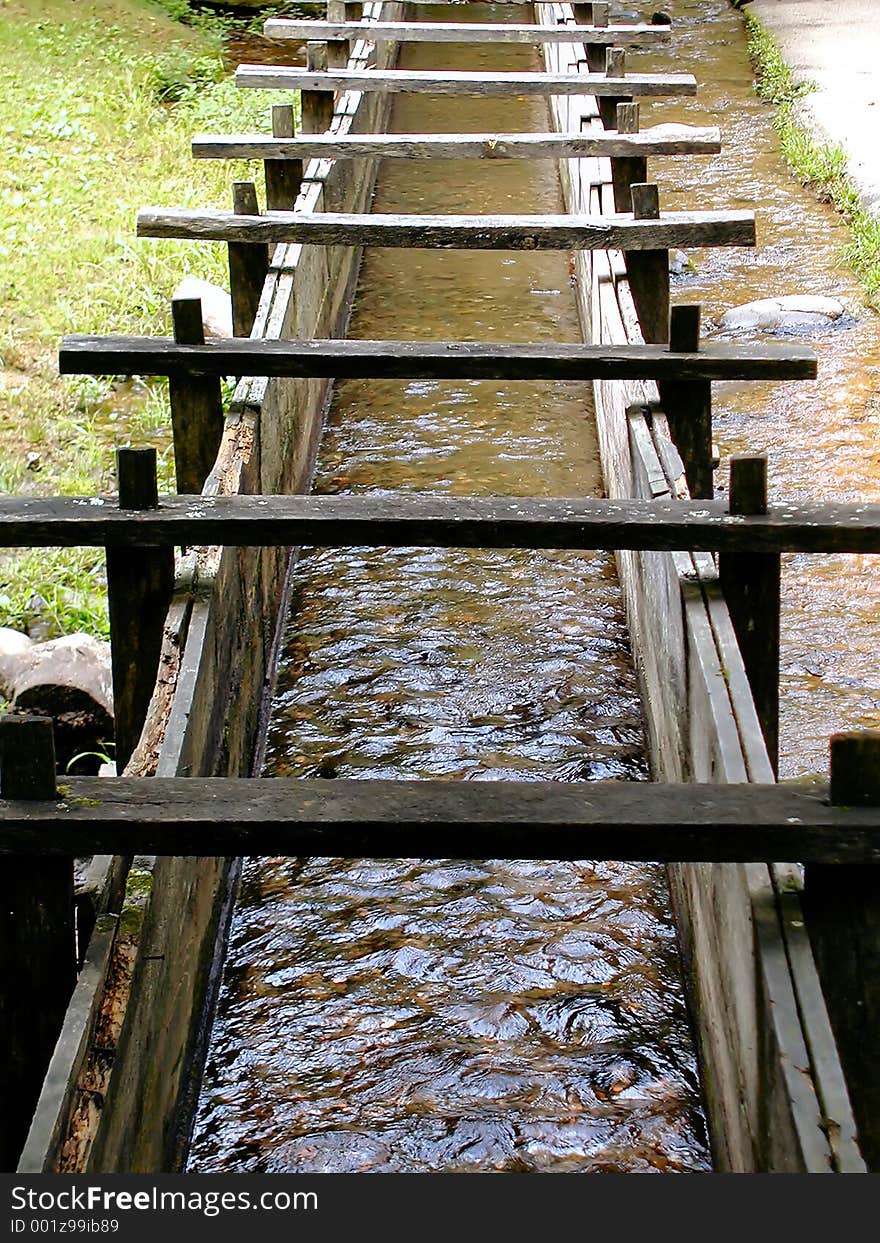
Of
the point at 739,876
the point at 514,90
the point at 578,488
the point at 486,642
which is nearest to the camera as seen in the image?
the point at 739,876

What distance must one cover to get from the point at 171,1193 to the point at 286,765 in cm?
243

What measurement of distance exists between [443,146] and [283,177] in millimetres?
858

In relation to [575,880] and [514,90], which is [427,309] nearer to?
[514,90]

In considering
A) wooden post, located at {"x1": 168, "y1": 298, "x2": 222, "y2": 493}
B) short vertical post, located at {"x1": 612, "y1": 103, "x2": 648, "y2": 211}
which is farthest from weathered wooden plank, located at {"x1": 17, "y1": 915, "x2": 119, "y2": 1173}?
short vertical post, located at {"x1": 612, "y1": 103, "x2": 648, "y2": 211}

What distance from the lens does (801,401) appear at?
7.59 metres

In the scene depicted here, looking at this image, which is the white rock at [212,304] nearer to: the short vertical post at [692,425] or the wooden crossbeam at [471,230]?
the wooden crossbeam at [471,230]

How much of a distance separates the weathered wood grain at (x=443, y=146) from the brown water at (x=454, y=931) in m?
1.32

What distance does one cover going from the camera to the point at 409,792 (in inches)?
110

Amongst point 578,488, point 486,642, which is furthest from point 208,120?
point 486,642

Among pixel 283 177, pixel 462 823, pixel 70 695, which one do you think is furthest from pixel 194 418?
pixel 462 823

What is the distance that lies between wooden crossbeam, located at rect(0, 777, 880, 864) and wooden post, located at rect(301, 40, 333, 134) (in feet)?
19.9

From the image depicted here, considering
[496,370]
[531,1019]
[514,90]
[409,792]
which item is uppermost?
[514,90]

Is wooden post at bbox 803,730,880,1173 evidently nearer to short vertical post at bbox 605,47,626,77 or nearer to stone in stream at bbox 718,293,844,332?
stone in stream at bbox 718,293,844,332

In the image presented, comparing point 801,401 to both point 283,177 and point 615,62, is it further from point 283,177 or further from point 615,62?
point 283,177
